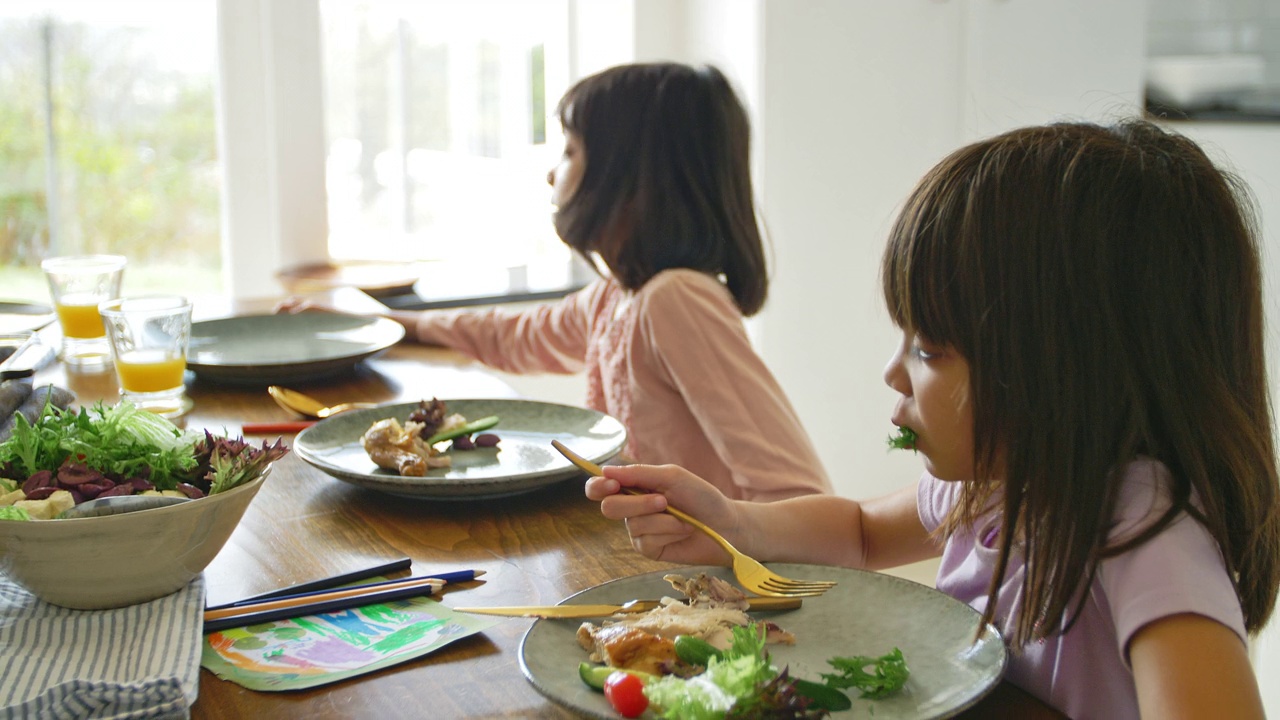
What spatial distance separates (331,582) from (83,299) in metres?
0.96

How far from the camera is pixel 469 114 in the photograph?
327 centimetres

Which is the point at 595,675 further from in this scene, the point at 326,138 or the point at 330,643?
the point at 326,138

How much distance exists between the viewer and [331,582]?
2.79ft

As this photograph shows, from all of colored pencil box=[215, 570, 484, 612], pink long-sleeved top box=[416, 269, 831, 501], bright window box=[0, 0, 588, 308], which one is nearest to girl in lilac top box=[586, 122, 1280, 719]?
colored pencil box=[215, 570, 484, 612]

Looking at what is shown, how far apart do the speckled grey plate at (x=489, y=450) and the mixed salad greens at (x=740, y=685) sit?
1.18ft

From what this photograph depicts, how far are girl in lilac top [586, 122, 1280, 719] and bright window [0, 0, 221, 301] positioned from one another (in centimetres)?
263

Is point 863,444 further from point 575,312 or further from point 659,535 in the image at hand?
point 659,535

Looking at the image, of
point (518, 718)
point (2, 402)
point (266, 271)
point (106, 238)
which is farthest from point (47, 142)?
point (518, 718)

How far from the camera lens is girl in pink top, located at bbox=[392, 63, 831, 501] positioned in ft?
5.31

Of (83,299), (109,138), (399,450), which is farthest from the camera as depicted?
(109,138)

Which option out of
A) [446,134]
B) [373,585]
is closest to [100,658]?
[373,585]

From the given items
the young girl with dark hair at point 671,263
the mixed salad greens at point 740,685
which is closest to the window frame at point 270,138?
the young girl with dark hair at point 671,263

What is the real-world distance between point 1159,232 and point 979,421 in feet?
0.56

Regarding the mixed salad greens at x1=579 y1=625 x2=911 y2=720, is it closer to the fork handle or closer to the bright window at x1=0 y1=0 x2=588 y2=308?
the fork handle
